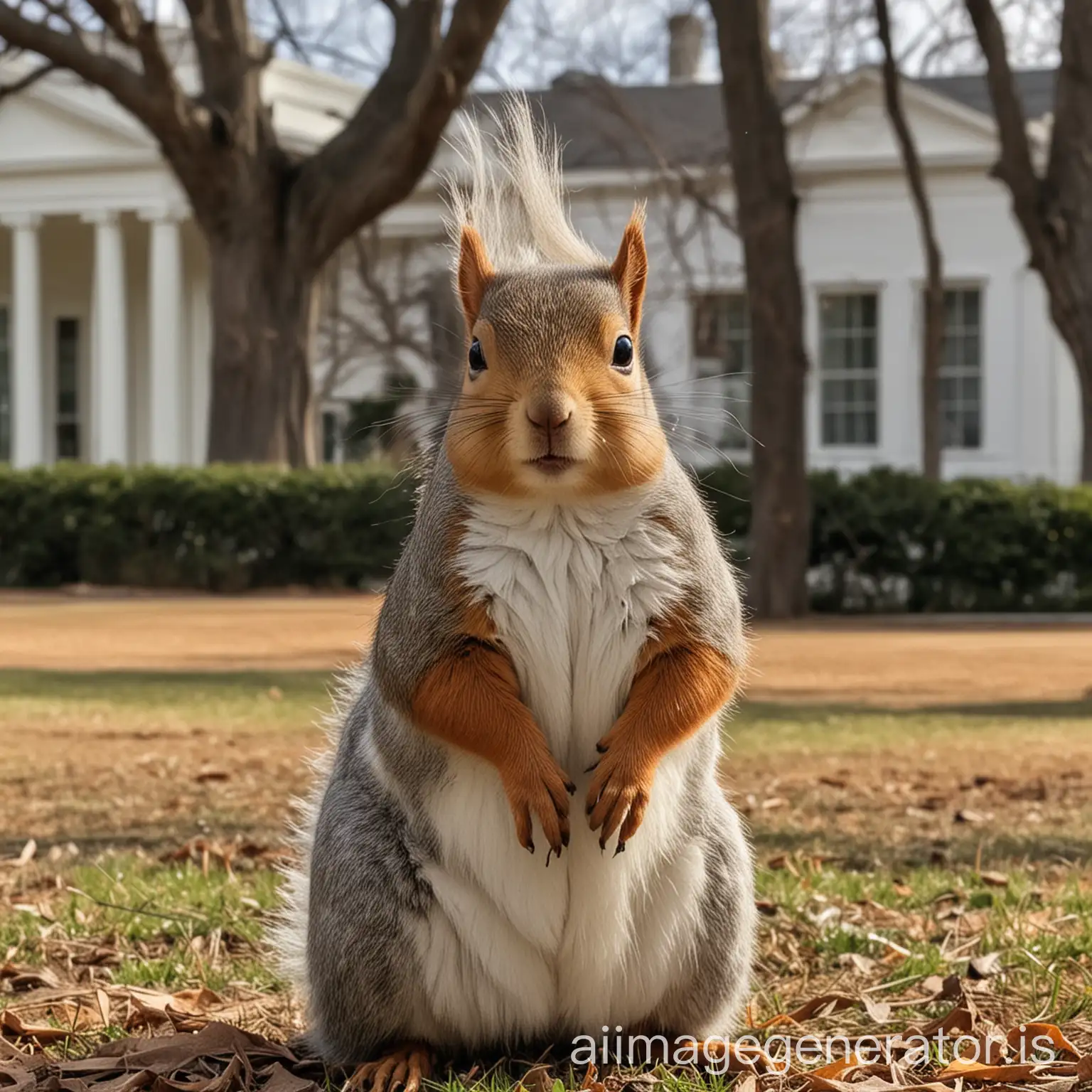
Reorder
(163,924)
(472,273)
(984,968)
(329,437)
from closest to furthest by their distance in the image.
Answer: (472,273), (984,968), (163,924), (329,437)

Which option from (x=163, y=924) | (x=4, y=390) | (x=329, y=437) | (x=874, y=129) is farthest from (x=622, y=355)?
(x=4, y=390)

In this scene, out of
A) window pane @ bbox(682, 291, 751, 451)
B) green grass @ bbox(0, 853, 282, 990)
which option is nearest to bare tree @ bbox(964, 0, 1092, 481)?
green grass @ bbox(0, 853, 282, 990)

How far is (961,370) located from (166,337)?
533 inches

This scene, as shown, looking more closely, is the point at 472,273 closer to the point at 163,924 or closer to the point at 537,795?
the point at 537,795

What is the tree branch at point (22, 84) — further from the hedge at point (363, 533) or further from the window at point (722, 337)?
the window at point (722, 337)

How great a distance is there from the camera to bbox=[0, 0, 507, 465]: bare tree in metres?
16.6

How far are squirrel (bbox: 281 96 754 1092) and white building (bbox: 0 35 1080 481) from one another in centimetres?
2290

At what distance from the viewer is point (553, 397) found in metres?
2.64

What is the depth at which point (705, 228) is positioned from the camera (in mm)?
28219

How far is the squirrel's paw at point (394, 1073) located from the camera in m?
2.91

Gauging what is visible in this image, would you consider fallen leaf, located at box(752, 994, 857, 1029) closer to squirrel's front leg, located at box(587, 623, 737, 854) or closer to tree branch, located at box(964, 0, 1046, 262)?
squirrel's front leg, located at box(587, 623, 737, 854)

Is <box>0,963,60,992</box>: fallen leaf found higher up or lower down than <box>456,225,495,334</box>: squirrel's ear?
lower down

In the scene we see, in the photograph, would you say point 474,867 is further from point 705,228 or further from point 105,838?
point 705,228

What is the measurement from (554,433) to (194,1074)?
134cm
